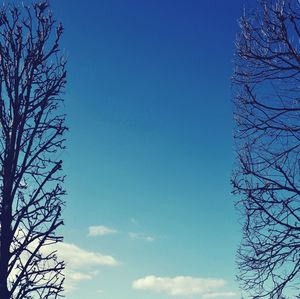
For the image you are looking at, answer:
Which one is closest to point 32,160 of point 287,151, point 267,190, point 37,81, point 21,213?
point 21,213

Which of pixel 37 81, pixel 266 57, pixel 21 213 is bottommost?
pixel 21 213

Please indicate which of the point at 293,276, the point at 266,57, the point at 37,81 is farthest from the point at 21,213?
the point at 266,57

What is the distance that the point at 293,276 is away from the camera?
23.4 feet

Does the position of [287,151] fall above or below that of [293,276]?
above

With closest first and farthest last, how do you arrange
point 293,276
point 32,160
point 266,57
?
1. point 32,160
2. point 293,276
3. point 266,57

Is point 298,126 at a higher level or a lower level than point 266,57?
lower

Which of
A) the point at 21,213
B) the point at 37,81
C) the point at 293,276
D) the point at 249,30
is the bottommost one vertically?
the point at 293,276

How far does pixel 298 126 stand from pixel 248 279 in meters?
2.88

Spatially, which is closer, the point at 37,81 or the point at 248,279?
the point at 37,81

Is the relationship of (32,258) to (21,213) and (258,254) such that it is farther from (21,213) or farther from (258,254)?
(258,254)

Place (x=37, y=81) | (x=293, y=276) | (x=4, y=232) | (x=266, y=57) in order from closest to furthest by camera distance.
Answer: (x=4, y=232) → (x=37, y=81) → (x=293, y=276) → (x=266, y=57)

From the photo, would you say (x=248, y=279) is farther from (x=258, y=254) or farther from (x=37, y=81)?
(x=37, y=81)

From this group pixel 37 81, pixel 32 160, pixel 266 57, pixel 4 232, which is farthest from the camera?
pixel 266 57

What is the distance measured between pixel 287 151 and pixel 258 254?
6.37ft
